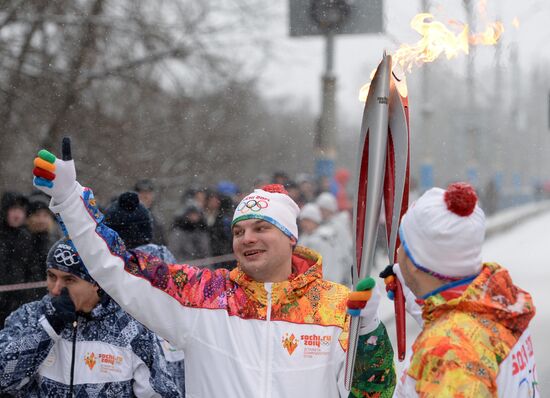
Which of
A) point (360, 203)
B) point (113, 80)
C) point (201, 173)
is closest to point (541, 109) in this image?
point (201, 173)

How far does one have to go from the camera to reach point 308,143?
1672 centimetres

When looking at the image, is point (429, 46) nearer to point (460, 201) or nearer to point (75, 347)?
point (460, 201)

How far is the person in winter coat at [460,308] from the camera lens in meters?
1.67

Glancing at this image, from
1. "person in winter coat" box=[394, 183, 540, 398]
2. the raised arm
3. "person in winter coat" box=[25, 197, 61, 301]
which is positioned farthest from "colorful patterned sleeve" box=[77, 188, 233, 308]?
"person in winter coat" box=[25, 197, 61, 301]

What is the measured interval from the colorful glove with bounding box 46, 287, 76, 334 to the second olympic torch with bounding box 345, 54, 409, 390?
88 centimetres

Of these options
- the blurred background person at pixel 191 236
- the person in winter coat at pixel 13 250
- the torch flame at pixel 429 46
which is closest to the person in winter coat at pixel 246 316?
the torch flame at pixel 429 46

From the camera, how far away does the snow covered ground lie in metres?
6.77

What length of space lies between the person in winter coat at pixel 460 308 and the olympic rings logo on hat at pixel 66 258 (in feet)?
3.99

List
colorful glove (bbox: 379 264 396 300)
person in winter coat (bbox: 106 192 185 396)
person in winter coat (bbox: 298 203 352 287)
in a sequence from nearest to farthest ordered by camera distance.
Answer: colorful glove (bbox: 379 264 396 300) → person in winter coat (bbox: 106 192 185 396) → person in winter coat (bbox: 298 203 352 287)

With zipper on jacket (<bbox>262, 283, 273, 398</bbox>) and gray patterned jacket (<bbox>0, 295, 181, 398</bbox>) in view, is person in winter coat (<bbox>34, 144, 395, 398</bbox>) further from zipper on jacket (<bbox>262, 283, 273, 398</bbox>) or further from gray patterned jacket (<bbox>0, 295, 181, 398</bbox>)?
gray patterned jacket (<bbox>0, 295, 181, 398</bbox>)

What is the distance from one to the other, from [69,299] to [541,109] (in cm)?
2439

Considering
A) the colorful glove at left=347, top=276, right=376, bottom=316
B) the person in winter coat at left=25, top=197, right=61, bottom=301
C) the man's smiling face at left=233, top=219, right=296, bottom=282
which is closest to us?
the colorful glove at left=347, top=276, right=376, bottom=316

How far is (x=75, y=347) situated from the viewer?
8.72 ft

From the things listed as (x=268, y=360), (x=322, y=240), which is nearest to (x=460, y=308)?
(x=268, y=360)
